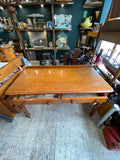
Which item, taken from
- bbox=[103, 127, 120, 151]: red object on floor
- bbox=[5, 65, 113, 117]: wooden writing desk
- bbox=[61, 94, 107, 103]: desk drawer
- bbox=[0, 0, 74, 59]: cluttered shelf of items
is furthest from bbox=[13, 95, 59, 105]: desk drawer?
bbox=[0, 0, 74, 59]: cluttered shelf of items

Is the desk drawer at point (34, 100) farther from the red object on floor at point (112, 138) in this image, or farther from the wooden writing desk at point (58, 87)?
the red object on floor at point (112, 138)

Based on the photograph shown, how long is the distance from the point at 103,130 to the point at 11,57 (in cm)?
192

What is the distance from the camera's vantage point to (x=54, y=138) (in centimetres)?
96

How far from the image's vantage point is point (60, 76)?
95 cm

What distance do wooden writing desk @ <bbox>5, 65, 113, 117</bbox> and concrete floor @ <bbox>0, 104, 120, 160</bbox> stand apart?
0.52m

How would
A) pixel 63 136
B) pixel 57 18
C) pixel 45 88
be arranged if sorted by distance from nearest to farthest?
1. pixel 45 88
2. pixel 63 136
3. pixel 57 18

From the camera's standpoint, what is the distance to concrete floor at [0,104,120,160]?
839mm

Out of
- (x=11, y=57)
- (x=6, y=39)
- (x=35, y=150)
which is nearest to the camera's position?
(x=35, y=150)

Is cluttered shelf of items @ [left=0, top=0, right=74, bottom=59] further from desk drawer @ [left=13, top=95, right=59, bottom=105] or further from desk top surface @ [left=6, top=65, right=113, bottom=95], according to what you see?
desk drawer @ [left=13, top=95, right=59, bottom=105]

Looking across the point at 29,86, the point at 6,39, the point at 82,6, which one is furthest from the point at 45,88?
the point at 6,39

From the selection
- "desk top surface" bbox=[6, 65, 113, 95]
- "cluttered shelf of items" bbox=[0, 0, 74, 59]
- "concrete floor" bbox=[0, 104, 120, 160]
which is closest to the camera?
"desk top surface" bbox=[6, 65, 113, 95]

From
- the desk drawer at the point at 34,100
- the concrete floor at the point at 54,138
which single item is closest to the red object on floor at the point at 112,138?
the concrete floor at the point at 54,138

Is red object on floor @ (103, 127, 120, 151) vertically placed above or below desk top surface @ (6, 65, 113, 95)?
below

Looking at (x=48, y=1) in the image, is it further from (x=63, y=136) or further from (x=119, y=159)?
(x=119, y=159)
